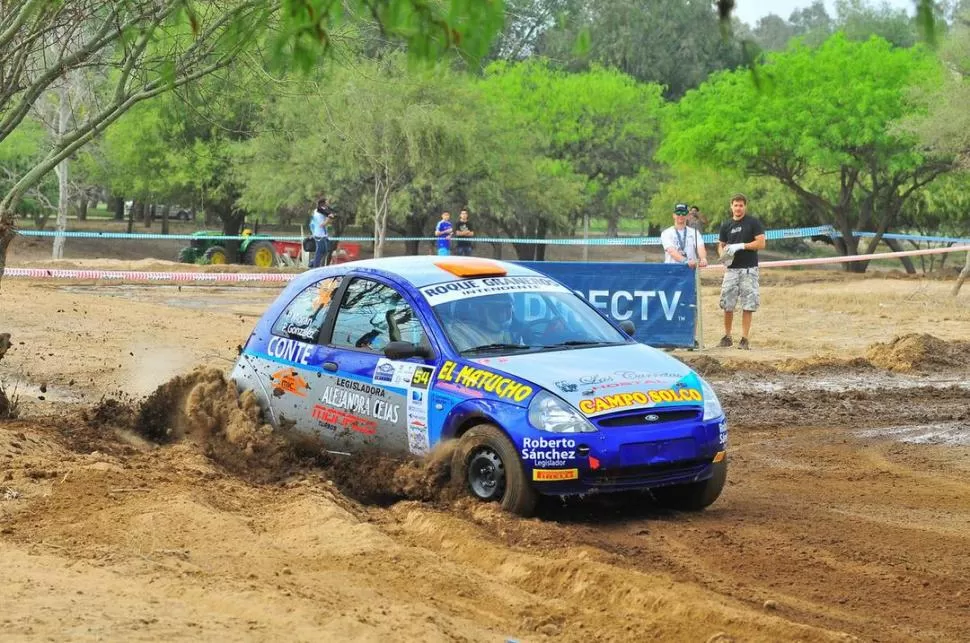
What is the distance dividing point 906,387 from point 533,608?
9.73 meters

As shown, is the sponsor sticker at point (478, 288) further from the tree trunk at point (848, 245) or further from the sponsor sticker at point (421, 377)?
the tree trunk at point (848, 245)

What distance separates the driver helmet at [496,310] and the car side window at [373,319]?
448 millimetres

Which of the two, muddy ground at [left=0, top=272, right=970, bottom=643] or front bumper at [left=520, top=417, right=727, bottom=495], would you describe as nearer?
muddy ground at [left=0, top=272, right=970, bottom=643]

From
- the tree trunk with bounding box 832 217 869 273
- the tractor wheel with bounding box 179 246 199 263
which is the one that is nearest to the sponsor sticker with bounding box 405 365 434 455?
the tractor wheel with bounding box 179 246 199 263

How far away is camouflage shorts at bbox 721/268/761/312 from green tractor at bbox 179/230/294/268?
23.3 meters

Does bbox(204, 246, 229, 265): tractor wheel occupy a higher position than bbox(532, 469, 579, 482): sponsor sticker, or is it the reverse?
bbox(204, 246, 229, 265): tractor wheel

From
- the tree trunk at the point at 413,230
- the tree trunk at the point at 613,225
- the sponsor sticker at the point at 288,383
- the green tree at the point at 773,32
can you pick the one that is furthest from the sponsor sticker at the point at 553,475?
the green tree at the point at 773,32

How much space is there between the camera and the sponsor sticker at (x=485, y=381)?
7.91m

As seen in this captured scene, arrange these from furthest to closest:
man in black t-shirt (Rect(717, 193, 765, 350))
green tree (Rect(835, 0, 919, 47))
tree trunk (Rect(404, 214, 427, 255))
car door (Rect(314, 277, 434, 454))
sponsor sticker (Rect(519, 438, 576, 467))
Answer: green tree (Rect(835, 0, 919, 47)) → tree trunk (Rect(404, 214, 427, 255)) → man in black t-shirt (Rect(717, 193, 765, 350)) → car door (Rect(314, 277, 434, 454)) → sponsor sticker (Rect(519, 438, 576, 467))

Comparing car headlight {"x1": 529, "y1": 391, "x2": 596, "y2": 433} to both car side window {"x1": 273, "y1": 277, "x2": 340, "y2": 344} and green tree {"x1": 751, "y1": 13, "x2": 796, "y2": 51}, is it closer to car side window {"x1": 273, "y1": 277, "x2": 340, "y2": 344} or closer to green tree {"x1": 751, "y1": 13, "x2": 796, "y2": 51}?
car side window {"x1": 273, "y1": 277, "x2": 340, "y2": 344}

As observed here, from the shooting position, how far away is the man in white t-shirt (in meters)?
17.6

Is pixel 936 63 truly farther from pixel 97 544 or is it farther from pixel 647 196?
pixel 97 544

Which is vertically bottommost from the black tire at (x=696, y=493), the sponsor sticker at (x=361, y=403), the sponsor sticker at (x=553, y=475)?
the black tire at (x=696, y=493)

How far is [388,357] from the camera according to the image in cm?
865
